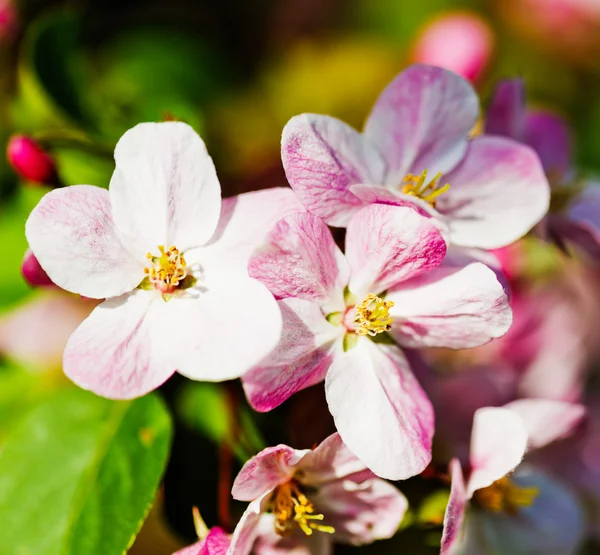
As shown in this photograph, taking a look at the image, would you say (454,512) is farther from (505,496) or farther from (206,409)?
(206,409)

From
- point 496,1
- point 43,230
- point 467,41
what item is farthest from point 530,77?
point 43,230

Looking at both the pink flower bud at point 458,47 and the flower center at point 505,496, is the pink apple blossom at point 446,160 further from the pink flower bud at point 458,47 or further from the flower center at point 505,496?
the pink flower bud at point 458,47

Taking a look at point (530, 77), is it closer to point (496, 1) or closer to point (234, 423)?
point (496, 1)

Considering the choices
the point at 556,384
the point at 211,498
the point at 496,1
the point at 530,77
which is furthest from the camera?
the point at 496,1

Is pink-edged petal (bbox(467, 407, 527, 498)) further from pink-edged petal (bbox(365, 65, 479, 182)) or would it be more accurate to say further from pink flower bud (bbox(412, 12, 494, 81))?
pink flower bud (bbox(412, 12, 494, 81))

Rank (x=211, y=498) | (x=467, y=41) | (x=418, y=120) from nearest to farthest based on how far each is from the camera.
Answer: (x=418, y=120) < (x=211, y=498) < (x=467, y=41)
